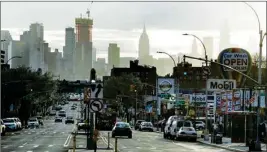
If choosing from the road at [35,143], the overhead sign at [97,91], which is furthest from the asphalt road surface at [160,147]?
the overhead sign at [97,91]

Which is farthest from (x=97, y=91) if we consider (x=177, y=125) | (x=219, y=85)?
(x=177, y=125)

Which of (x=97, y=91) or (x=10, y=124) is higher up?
(x=97, y=91)

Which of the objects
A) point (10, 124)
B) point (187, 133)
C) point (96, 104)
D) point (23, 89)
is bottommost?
point (10, 124)

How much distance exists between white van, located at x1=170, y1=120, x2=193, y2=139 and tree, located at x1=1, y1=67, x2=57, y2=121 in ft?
132

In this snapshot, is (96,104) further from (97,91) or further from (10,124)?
(10,124)

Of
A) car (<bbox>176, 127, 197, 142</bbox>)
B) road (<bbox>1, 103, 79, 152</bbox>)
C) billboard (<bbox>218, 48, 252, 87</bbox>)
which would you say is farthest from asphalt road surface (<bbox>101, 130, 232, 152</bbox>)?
billboard (<bbox>218, 48, 252, 87</bbox>)

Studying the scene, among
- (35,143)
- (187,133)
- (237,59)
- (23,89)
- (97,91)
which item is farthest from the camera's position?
(23,89)

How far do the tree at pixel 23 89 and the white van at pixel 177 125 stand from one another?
4033 centimetres

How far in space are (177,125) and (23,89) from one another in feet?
177

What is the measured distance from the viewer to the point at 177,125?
200ft

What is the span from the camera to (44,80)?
121938 mm

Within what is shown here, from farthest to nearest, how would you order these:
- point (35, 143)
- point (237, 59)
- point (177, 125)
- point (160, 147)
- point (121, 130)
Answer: point (121, 130)
point (237, 59)
point (177, 125)
point (35, 143)
point (160, 147)

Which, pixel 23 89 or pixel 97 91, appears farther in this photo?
pixel 23 89

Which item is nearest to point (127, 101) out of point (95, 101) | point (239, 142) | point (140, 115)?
point (140, 115)
